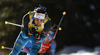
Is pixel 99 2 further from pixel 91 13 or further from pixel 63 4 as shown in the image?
pixel 63 4

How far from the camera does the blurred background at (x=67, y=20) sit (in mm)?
3258

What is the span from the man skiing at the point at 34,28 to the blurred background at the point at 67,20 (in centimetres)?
124

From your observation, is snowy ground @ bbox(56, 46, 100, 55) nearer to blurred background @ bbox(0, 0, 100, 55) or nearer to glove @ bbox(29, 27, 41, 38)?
blurred background @ bbox(0, 0, 100, 55)

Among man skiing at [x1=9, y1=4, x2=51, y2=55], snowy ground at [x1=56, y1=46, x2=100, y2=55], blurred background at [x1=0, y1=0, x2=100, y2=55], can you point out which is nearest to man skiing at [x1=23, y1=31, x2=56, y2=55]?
man skiing at [x1=9, y1=4, x2=51, y2=55]

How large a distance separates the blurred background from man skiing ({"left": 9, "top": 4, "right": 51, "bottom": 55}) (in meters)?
1.24

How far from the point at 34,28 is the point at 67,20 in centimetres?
229

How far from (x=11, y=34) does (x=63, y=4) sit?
1.26 m

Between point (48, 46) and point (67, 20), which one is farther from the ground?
point (67, 20)

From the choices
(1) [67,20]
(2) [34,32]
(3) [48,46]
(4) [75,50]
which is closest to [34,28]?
(2) [34,32]

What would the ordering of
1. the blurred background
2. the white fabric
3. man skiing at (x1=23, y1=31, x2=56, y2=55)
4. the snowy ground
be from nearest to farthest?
the white fabric, man skiing at (x1=23, y1=31, x2=56, y2=55), the blurred background, the snowy ground

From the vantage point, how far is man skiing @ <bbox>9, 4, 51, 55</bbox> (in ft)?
5.63

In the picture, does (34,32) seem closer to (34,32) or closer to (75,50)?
(34,32)

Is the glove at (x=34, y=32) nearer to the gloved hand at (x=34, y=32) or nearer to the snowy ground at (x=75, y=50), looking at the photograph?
the gloved hand at (x=34, y=32)

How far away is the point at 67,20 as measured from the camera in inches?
157
